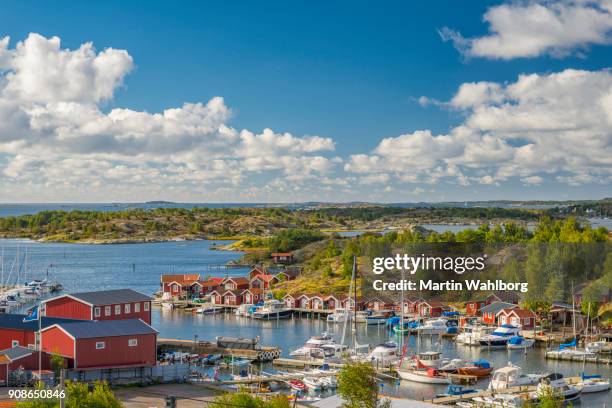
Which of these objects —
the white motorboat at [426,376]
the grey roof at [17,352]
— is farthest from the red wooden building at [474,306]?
the grey roof at [17,352]

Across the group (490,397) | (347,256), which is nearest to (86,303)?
(490,397)

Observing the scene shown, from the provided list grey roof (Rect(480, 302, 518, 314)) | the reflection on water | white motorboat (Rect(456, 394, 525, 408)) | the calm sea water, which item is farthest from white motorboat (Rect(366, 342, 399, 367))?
grey roof (Rect(480, 302, 518, 314))

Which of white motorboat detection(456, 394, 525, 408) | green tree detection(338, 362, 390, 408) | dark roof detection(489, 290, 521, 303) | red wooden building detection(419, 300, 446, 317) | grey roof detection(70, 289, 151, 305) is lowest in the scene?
white motorboat detection(456, 394, 525, 408)

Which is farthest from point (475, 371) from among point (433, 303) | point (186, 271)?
point (186, 271)

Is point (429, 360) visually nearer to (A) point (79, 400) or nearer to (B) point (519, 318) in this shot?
(B) point (519, 318)

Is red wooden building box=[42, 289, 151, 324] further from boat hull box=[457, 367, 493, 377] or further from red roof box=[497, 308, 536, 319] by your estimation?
red roof box=[497, 308, 536, 319]

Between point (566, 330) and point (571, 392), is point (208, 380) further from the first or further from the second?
point (566, 330)
